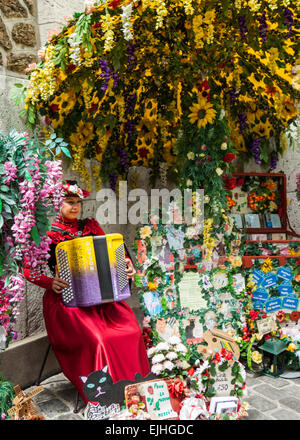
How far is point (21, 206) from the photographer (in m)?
1.96

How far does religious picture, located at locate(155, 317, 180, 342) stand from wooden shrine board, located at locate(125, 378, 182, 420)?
762 mm

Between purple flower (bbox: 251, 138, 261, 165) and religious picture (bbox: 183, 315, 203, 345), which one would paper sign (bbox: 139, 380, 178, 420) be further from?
purple flower (bbox: 251, 138, 261, 165)

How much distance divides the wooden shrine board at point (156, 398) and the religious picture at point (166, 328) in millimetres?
762

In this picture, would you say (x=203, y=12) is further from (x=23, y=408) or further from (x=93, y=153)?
(x=23, y=408)

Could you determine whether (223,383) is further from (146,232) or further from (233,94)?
(233,94)

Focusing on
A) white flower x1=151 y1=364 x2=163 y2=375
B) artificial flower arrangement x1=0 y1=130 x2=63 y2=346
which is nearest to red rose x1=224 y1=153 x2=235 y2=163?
artificial flower arrangement x1=0 y1=130 x2=63 y2=346

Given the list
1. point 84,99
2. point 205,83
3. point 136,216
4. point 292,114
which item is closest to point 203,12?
point 205,83

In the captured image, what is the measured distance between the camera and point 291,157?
207 inches

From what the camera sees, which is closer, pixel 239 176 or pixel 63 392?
pixel 63 392

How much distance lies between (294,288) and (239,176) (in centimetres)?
183

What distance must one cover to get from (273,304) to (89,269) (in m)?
1.92

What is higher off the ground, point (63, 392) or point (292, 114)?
point (292, 114)


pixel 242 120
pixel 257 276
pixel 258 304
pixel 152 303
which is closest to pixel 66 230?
pixel 152 303

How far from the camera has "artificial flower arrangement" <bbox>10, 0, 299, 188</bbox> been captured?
100 inches
